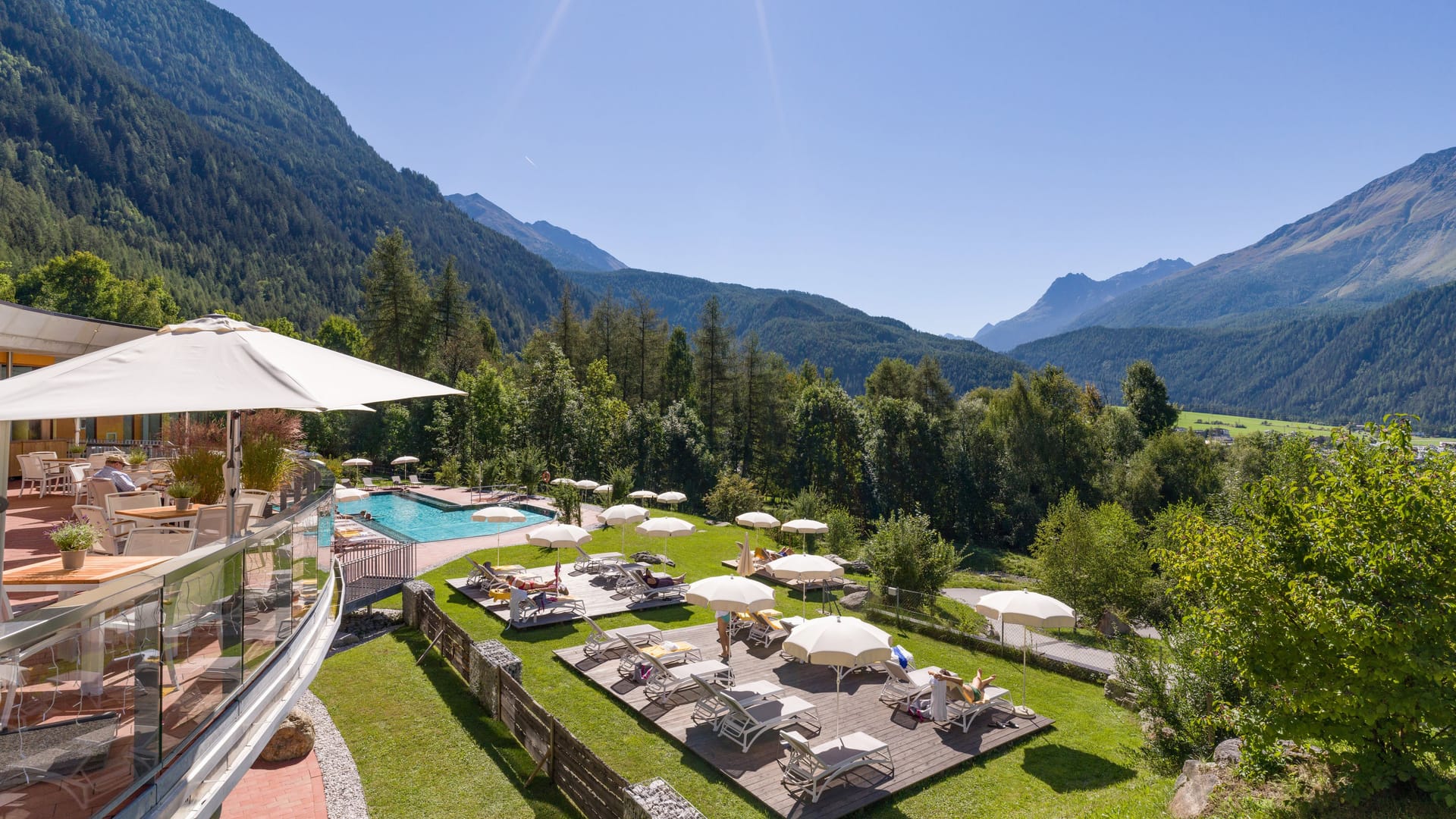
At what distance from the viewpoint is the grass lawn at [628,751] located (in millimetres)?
9500

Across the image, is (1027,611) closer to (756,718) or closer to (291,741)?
(756,718)

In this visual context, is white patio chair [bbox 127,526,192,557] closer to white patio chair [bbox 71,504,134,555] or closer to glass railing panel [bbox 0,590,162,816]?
white patio chair [bbox 71,504,134,555]

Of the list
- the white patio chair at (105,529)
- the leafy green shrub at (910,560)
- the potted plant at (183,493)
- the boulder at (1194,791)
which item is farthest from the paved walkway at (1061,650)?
the white patio chair at (105,529)

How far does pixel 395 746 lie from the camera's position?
1083 cm

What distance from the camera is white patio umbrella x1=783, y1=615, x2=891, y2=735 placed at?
10.1m

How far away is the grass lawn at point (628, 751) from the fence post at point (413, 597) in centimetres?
77

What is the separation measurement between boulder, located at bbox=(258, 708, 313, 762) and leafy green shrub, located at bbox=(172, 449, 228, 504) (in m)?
3.65

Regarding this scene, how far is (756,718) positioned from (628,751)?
6.94 ft

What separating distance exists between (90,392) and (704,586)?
34.2ft

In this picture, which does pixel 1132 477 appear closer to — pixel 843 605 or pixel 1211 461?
pixel 1211 461

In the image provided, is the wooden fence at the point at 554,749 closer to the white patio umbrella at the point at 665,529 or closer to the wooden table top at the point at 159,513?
the wooden table top at the point at 159,513

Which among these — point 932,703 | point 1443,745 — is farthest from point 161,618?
point 932,703

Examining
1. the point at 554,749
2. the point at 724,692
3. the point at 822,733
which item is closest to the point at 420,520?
the point at 554,749

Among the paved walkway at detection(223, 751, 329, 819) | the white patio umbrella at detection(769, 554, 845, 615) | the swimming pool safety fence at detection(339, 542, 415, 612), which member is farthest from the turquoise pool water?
the paved walkway at detection(223, 751, 329, 819)
